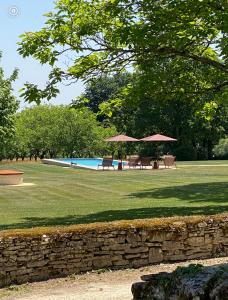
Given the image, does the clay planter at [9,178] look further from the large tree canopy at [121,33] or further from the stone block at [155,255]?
the stone block at [155,255]

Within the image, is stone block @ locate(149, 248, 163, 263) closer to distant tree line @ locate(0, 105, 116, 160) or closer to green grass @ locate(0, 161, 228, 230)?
green grass @ locate(0, 161, 228, 230)

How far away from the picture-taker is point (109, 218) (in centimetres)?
1483

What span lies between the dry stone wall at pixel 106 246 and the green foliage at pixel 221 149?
1842 inches

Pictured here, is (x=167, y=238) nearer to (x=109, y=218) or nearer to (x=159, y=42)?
(x=109, y=218)

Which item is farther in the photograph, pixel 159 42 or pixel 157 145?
pixel 157 145

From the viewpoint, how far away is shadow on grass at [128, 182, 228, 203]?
66.1 ft

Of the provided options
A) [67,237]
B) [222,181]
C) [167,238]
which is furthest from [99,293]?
[222,181]

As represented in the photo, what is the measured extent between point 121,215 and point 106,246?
15.3 ft

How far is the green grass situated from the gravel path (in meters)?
3.67

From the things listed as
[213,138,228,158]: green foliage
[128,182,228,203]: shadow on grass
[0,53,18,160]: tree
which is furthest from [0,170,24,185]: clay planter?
[213,138,228,158]: green foliage

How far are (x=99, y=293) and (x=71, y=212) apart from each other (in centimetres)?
738

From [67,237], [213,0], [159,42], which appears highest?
[213,0]

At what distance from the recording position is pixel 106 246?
10.9 metres

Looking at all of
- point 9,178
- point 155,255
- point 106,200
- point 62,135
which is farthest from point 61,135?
point 155,255
